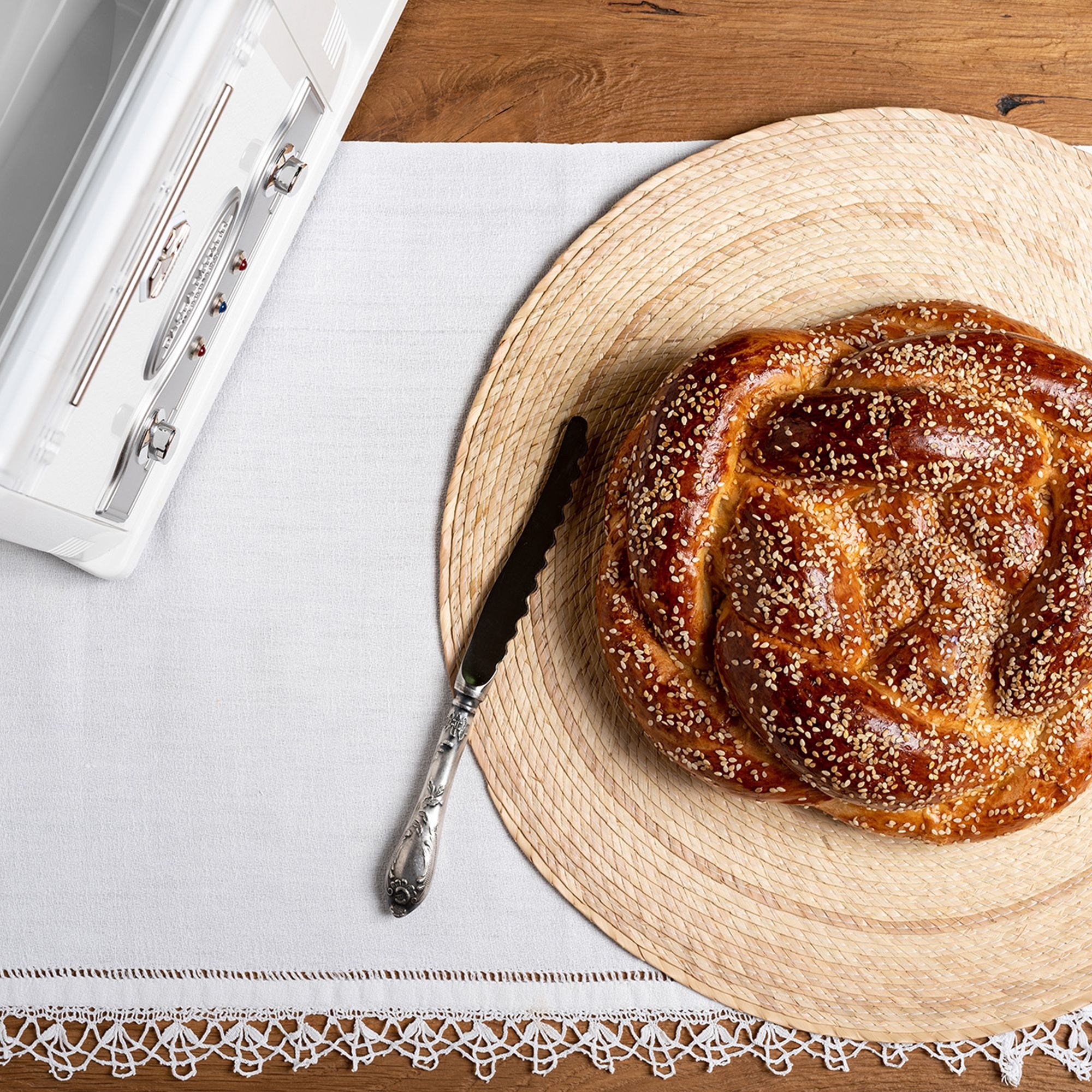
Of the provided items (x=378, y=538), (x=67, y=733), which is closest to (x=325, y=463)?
(x=378, y=538)

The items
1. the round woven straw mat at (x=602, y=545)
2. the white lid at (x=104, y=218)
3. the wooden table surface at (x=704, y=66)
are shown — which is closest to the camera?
the white lid at (x=104, y=218)

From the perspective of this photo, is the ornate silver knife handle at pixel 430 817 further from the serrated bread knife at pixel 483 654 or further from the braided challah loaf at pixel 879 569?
the braided challah loaf at pixel 879 569

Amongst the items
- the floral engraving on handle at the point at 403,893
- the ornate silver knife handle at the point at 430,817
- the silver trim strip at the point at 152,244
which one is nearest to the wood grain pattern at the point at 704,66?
the silver trim strip at the point at 152,244

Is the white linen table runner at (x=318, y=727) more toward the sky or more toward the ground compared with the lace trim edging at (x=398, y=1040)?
more toward the sky

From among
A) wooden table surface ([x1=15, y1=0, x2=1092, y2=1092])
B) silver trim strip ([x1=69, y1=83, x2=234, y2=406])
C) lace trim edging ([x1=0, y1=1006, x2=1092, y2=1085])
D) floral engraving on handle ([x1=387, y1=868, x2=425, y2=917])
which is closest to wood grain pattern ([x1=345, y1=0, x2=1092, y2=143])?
wooden table surface ([x1=15, y1=0, x2=1092, y2=1092])

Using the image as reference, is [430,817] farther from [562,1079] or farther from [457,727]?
[562,1079]

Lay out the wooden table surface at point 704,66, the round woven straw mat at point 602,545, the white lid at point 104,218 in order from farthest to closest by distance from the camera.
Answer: the wooden table surface at point 704,66 < the round woven straw mat at point 602,545 < the white lid at point 104,218

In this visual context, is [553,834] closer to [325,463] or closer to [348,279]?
[325,463]

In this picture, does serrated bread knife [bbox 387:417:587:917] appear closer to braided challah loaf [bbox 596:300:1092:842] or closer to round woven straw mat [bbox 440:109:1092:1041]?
round woven straw mat [bbox 440:109:1092:1041]
